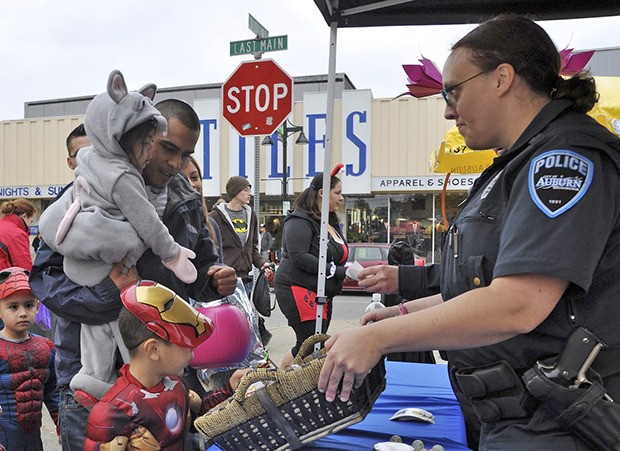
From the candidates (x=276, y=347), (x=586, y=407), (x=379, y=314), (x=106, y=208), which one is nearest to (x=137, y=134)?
(x=106, y=208)

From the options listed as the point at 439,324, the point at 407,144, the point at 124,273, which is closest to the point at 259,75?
the point at 124,273

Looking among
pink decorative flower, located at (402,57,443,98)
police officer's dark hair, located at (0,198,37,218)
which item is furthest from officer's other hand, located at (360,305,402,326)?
police officer's dark hair, located at (0,198,37,218)

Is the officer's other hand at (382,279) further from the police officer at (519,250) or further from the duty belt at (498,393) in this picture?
the duty belt at (498,393)

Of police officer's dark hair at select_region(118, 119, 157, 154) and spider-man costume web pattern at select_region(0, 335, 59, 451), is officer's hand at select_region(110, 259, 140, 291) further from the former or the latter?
spider-man costume web pattern at select_region(0, 335, 59, 451)

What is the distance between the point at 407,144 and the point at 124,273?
17373mm

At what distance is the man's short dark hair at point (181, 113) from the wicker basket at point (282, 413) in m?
0.96

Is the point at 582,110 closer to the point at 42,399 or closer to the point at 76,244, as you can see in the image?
the point at 76,244

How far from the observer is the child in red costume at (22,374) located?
2701 mm

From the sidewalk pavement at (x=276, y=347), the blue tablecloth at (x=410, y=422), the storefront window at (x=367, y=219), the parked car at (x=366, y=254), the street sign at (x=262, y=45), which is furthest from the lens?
the storefront window at (x=367, y=219)

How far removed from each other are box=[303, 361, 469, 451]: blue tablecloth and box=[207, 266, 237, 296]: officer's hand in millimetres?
673

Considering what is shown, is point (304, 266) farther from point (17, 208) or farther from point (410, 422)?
point (17, 208)

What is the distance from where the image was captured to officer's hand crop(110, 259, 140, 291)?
1708 mm

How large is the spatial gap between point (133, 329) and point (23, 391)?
1533 mm

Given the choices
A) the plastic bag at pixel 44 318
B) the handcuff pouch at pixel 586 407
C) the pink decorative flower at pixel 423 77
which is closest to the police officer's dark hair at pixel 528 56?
the handcuff pouch at pixel 586 407
